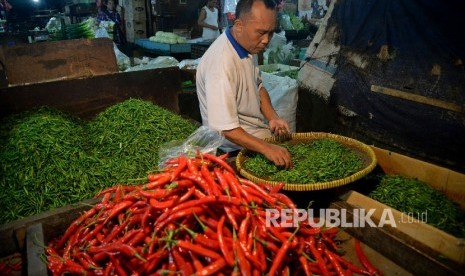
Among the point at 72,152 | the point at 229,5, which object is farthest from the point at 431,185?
the point at 229,5

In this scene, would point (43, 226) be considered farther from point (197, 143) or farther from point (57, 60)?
point (57, 60)

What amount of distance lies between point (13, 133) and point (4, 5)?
1747cm

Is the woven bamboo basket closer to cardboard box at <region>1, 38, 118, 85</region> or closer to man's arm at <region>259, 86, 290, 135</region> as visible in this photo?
man's arm at <region>259, 86, 290, 135</region>

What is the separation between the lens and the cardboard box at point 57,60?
419 centimetres

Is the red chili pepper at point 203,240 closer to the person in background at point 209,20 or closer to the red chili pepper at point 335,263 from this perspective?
the red chili pepper at point 335,263

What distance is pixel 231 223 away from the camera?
1.93 metres

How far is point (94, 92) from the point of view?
4.39m

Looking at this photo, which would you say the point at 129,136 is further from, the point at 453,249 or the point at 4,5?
the point at 4,5

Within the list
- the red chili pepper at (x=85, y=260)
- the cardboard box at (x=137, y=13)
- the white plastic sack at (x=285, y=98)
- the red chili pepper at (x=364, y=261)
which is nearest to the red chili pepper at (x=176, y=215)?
the red chili pepper at (x=85, y=260)

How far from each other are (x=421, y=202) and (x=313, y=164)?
1.04 m

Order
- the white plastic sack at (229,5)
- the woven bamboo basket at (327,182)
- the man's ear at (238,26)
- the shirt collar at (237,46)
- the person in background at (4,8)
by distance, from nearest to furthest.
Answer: the woven bamboo basket at (327,182)
the man's ear at (238,26)
the shirt collar at (237,46)
the white plastic sack at (229,5)
the person in background at (4,8)

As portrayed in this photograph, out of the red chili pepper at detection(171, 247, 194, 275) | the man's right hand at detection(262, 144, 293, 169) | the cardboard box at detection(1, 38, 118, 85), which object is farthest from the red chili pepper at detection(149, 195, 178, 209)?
the cardboard box at detection(1, 38, 118, 85)

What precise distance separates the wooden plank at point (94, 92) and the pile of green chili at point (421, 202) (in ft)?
10.8

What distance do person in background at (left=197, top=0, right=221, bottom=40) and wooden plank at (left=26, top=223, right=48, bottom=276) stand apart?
9.32m
